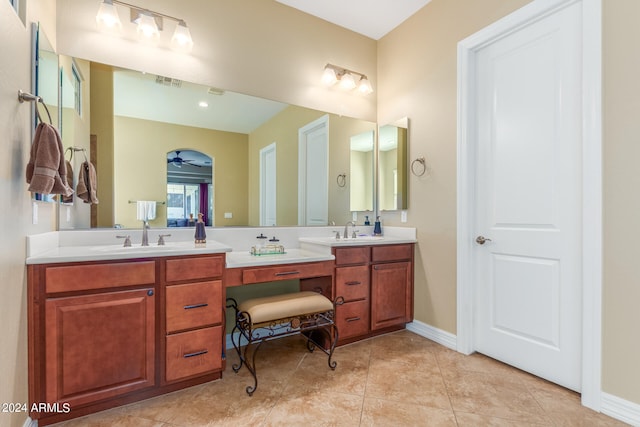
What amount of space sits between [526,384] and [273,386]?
5.21 ft

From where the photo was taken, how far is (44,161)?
135cm

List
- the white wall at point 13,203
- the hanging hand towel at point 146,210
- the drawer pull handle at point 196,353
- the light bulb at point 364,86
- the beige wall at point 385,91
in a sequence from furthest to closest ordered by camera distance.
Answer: the light bulb at point 364,86
the hanging hand towel at point 146,210
the drawer pull handle at point 196,353
the beige wall at point 385,91
the white wall at point 13,203

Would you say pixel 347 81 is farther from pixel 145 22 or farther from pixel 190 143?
pixel 145 22

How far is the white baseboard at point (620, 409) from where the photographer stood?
4.95 feet

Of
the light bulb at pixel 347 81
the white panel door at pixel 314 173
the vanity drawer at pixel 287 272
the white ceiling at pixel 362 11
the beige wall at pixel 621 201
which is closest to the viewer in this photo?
the beige wall at pixel 621 201

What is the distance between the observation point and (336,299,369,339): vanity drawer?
Answer: 7.72 feet

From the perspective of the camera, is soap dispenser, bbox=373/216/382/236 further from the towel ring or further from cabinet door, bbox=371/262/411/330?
the towel ring

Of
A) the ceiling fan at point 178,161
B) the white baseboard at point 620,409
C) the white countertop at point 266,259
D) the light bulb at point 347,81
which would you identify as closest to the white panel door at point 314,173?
the light bulb at point 347,81

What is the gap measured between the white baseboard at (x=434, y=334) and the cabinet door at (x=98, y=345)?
209cm

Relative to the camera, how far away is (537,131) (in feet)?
6.52

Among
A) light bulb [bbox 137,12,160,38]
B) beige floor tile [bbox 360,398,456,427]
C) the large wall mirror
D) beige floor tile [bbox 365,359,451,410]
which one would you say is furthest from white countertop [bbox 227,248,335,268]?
light bulb [bbox 137,12,160,38]

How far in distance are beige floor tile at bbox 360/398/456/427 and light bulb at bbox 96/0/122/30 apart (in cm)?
283

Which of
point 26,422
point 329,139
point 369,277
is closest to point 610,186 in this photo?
point 369,277

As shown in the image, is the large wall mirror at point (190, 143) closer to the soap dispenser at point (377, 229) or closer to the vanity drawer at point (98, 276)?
the soap dispenser at point (377, 229)
